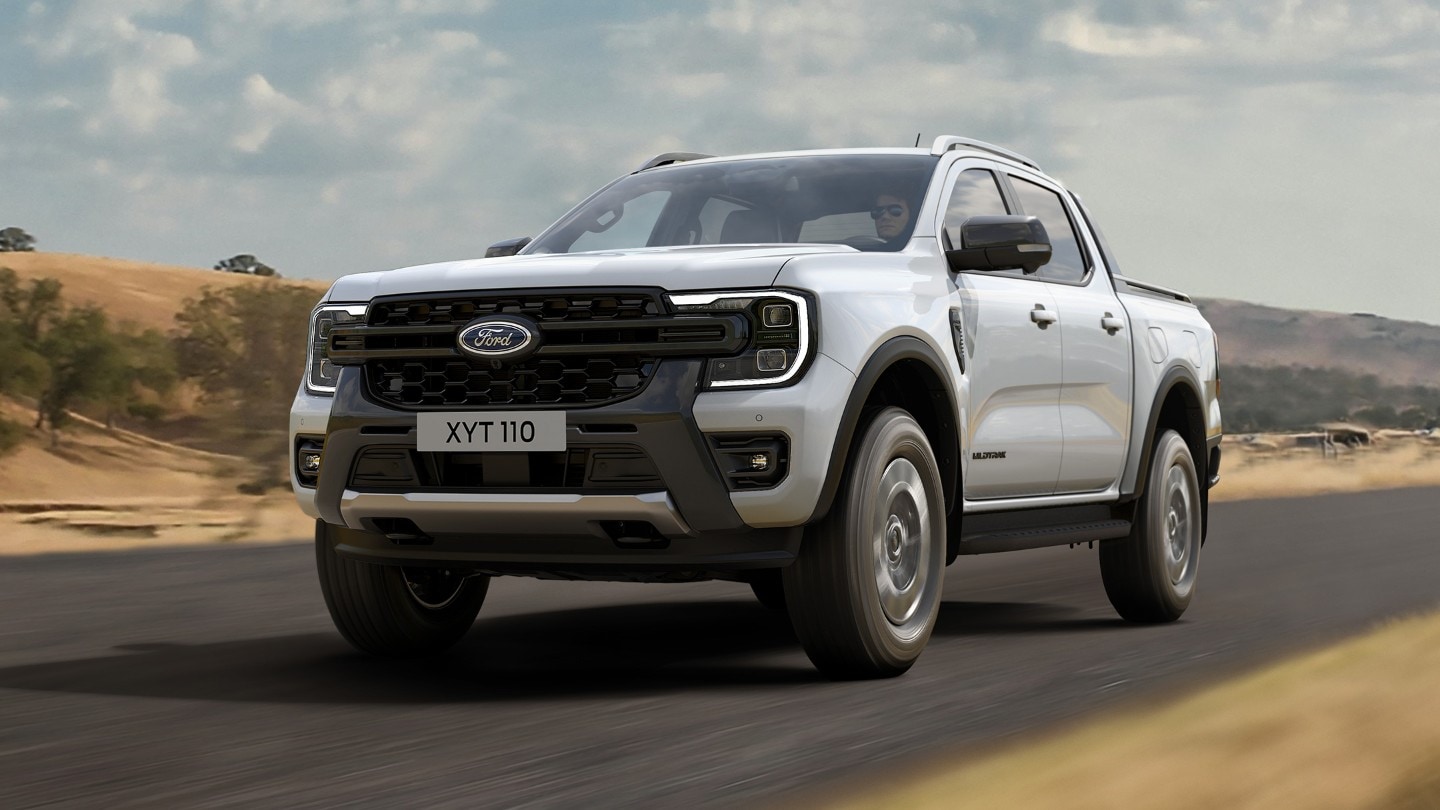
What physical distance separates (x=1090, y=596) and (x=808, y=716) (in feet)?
16.2

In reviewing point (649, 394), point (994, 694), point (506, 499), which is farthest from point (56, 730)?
point (994, 694)

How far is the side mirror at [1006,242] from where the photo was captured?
23.5 feet

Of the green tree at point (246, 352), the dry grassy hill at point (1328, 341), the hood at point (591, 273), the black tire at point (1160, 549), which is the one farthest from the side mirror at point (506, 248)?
the dry grassy hill at point (1328, 341)

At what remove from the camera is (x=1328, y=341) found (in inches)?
5118

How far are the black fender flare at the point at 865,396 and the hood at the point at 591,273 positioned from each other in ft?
1.33

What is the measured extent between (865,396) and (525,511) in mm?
1149

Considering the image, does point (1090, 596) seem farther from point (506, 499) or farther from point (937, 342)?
point (506, 499)

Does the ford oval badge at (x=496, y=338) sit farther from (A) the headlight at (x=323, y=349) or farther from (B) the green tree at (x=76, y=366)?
(B) the green tree at (x=76, y=366)

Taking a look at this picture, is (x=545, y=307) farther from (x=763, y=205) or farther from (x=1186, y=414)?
(x=1186, y=414)

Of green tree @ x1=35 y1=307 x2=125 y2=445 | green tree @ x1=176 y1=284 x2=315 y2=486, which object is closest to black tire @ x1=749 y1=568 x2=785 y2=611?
green tree @ x1=176 y1=284 x2=315 y2=486

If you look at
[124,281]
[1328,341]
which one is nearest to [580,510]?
[124,281]

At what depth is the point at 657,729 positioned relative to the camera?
229 inches

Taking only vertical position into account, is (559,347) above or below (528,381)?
above

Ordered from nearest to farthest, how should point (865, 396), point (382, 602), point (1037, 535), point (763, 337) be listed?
point (763, 337)
point (865, 396)
point (382, 602)
point (1037, 535)
